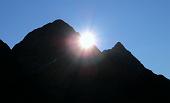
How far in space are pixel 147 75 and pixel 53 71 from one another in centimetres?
2029

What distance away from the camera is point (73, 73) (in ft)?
245

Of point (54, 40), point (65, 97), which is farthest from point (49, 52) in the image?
point (65, 97)

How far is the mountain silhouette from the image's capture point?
70.6 meters

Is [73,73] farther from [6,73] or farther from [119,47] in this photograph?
[119,47]

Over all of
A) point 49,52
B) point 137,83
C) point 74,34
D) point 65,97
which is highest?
point 74,34

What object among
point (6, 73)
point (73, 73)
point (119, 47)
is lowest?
point (6, 73)

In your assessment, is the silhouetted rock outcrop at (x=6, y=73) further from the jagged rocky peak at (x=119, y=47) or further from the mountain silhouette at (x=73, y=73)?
the jagged rocky peak at (x=119, y=47)

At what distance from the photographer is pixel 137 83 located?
78125 millimetres

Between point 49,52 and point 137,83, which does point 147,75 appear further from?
point 49,52

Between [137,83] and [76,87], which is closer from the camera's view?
[76,87]

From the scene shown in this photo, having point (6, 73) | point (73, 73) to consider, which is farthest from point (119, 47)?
point (6, 73)

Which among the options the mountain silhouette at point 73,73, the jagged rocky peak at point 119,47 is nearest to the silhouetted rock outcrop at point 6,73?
the mountain silhouette at point 73,73

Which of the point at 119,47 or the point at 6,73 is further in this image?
the point at 119,47

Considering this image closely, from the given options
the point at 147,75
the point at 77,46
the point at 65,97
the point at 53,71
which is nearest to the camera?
the point at 65,97
